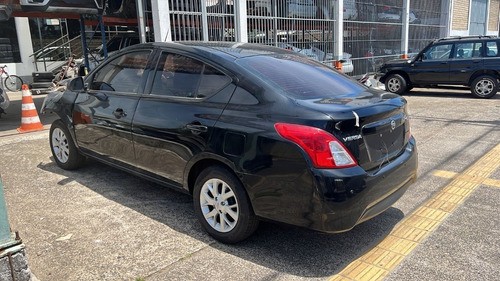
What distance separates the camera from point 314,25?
47.6ft

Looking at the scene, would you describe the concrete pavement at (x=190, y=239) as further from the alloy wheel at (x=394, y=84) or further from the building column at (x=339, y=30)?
the building column at (x=339, y=30)

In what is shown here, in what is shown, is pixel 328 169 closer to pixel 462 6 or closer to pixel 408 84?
pixel 408 84

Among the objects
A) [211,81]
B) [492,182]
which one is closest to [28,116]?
[211,81]

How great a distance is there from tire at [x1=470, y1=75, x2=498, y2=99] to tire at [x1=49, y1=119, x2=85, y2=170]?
10698 mm

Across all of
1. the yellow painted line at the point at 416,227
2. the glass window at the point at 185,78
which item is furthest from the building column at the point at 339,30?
the glass window at the point at 185,78

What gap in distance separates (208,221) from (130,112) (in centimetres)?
138

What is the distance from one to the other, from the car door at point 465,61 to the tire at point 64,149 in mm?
10483

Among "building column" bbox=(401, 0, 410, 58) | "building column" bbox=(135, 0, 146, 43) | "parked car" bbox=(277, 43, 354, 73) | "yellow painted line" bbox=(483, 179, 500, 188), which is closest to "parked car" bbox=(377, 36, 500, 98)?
"parked car" bbox=(277, 43, 354, 73)

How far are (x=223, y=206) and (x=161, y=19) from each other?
7.49 m

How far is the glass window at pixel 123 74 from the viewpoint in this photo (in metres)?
4.13

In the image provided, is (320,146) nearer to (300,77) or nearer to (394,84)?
(300,77)

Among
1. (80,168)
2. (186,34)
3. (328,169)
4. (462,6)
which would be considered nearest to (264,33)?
(186,34)

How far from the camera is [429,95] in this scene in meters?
12.7

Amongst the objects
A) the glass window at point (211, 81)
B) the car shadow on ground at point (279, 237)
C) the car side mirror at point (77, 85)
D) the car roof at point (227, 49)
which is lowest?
the car shadow on ground at point (279, 237)
